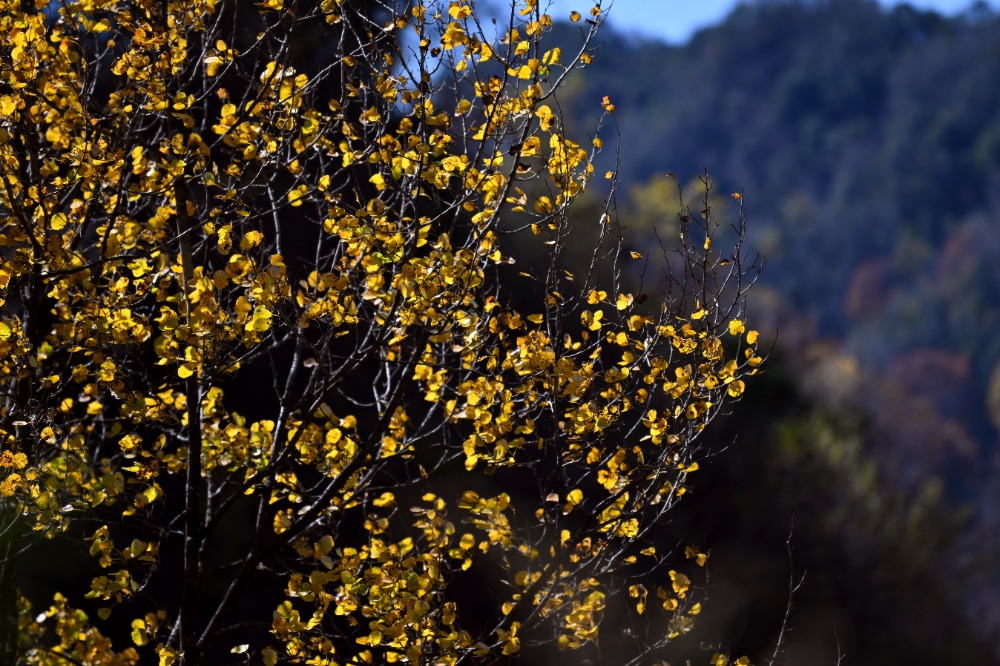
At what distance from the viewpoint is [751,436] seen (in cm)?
2141

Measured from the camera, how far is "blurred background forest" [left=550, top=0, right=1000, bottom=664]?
19109 mm

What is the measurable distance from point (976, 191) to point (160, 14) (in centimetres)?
11693

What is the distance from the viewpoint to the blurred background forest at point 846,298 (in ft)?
62.7

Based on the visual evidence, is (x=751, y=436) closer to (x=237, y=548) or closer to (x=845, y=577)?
(x=845, y=577)

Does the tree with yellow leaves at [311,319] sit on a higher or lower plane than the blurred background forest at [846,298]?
lower

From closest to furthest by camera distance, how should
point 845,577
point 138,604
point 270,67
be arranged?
point 270,67
point 138,604
point 845,577

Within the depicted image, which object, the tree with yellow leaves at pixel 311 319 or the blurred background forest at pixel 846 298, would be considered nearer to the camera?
the tree with yellow leaves at pixel 311 319

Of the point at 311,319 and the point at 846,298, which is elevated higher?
the point at 846,298

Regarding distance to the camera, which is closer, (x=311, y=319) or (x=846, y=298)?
(x=311, y=319)

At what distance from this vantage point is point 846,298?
99.9 m

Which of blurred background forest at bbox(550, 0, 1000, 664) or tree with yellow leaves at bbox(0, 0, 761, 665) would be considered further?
blurred background forest at bbox(550, 0, 1000, 664)

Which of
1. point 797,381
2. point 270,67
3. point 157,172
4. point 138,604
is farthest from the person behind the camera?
point 797,381

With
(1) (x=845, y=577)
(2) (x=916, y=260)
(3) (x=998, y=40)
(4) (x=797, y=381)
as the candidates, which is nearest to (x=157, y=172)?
(1) (x=845, y=577)

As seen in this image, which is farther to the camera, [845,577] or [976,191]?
[976,191]
